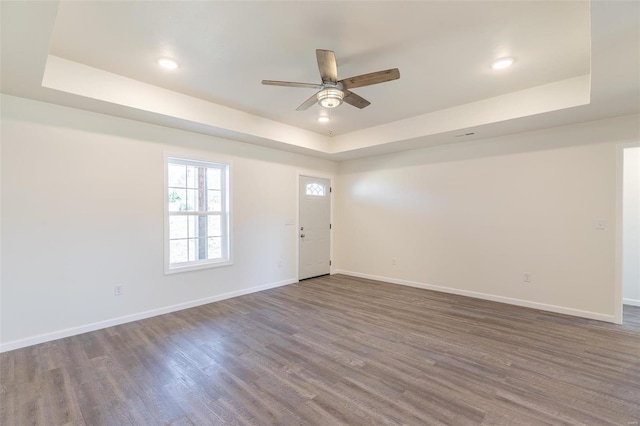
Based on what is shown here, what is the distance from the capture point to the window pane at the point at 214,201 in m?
4.58

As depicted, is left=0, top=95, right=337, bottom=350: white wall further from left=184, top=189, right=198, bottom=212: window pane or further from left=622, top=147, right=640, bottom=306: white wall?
left=622, top=147, right=640, bottom=306: white wall

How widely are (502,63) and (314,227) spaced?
13.8 feet

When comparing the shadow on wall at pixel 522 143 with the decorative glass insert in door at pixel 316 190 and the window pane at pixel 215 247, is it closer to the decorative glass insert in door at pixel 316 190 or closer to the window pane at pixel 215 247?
the decorative glass insert in door at pixel 316 190

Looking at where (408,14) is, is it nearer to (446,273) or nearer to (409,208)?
(409,208)

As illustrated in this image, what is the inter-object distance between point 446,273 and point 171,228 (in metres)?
4.50

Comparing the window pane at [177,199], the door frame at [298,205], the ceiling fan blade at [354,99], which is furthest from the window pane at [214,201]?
the ceiling fan blade at [354,99]

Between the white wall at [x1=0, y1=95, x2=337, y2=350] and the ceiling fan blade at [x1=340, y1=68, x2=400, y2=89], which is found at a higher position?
the ceiling fan blade at [x1=340, y1=68, x2=400, y2=89]

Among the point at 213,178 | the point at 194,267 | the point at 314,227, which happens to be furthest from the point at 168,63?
the point at 314,227

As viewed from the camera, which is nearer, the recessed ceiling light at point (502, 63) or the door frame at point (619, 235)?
the recessed ceiling light at point (502, 63)

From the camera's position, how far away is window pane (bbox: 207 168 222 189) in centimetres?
459

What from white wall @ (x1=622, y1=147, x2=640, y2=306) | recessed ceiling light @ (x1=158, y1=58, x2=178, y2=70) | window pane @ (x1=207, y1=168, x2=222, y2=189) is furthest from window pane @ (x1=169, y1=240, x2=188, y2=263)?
white wall @ (x1=622, y1=147, x2=640, y2=306)

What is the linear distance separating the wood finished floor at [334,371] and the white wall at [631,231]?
1.92 feet

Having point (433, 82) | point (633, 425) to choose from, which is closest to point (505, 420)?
point (633, 425)

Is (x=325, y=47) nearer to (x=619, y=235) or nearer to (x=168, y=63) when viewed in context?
(x=168, y=63)
